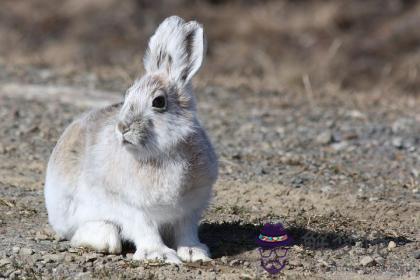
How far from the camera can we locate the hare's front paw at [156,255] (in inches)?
226

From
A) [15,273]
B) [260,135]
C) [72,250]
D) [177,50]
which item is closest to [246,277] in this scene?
[72,250]

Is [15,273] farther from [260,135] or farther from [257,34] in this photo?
[257,34]

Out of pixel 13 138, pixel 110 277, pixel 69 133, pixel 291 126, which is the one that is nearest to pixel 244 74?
pixel 291 126

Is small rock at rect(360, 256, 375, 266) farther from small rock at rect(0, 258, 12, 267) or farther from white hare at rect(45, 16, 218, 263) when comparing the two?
small rock at rect(0, 258, 12, 267)

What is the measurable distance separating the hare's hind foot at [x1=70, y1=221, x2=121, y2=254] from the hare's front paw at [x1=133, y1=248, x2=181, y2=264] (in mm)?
217

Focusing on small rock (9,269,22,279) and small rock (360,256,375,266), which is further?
small rock (360,256,375,266)

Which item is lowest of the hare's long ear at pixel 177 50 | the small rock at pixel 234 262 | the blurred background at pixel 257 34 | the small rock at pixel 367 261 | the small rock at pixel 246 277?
the small rock at pixel 246 277

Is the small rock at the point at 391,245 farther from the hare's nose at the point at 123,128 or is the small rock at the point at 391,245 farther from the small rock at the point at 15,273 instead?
the small rock at the point at 15,273

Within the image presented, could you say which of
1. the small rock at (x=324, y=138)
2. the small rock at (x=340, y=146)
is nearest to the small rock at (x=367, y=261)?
the small rock at (x=340, y=146)

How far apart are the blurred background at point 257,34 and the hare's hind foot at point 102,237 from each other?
10.3 metres

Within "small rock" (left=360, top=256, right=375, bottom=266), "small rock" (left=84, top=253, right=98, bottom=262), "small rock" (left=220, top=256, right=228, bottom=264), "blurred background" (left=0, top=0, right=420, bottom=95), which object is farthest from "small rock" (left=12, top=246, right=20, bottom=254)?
"blurred background" (left=0, top=0, right=420, bottom=95)

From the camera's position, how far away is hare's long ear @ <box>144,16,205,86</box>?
5926 millimetres

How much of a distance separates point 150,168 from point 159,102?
414 mm

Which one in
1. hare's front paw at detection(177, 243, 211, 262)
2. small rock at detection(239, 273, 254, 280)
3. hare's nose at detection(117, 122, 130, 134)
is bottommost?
small rock at detection(239, 273, 254, 280)
